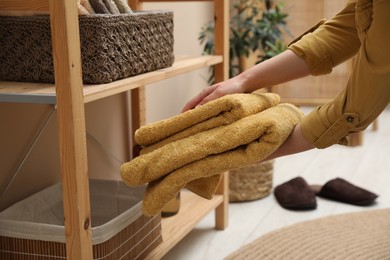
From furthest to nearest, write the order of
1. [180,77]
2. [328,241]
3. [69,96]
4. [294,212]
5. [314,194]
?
1. [180,77]
2. [314,194]
3. [294,212]
4. [328,241]
5. [69,96]

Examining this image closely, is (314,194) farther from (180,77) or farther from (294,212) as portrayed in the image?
(180,77)

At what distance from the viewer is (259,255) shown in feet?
5.22

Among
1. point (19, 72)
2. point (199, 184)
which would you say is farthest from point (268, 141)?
point (19, 72)

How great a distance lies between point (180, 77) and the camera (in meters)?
2.49

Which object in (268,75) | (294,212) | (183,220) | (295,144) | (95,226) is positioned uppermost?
(268,75)

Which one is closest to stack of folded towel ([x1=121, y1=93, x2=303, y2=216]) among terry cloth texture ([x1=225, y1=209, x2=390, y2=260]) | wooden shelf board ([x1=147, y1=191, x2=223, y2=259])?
wooden shelf board ([x1=147, y1=191, x2=223, y2=259])

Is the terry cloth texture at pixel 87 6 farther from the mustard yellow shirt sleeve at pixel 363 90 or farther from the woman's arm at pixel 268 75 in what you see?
the mustard yellow shirt sleeve at pixel 363 90

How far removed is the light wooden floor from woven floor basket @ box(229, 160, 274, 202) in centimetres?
3

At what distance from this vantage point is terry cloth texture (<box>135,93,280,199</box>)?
44.4 inches

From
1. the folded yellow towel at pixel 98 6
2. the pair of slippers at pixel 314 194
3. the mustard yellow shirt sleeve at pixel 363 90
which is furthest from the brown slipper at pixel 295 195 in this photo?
the folded yellow towel at pixel 98 6

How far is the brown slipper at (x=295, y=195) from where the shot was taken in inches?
80.9

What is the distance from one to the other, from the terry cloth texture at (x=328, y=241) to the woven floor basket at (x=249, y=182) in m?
0.34

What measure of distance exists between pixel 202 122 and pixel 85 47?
0.27m

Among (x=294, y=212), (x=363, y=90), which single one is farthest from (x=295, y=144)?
(x=294, y=212)
